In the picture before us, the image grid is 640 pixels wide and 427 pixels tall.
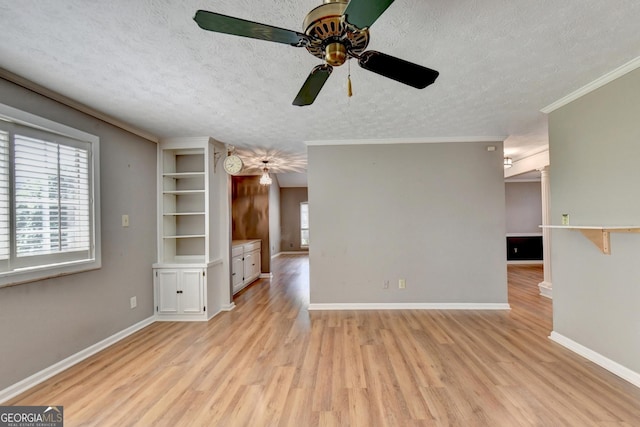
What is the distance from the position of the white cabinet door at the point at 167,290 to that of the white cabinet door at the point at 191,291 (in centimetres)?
9

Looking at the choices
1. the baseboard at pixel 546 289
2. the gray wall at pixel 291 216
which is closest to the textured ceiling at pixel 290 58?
the baseboard at pixel 546 289

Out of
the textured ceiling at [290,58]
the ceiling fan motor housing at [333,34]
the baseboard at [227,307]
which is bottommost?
the baseboard at [227,307]

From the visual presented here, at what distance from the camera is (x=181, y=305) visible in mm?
3768

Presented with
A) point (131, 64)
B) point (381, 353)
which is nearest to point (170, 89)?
point (131, 64)

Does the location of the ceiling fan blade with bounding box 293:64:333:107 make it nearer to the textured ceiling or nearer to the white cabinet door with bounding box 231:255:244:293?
the textured ceiling

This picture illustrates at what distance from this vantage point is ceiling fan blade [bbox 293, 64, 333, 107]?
1.54m

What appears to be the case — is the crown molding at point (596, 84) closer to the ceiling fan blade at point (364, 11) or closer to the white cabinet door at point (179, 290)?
the ceiling fan blade at point (364, 11)

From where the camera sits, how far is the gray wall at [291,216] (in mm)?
10859

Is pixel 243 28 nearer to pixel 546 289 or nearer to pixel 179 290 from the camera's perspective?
pixel 179 290

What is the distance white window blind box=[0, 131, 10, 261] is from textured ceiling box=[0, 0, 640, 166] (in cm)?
57

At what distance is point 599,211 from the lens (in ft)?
8.20

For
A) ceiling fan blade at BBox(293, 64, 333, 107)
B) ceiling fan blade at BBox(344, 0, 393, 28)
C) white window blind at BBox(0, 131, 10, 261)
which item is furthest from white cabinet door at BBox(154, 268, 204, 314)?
ceiling fan blade at BBox(344, 0, 393, 28)

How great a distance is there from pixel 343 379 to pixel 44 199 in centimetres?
295

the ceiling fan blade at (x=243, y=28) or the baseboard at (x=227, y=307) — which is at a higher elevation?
the ceiling fan blade at (x=243, y=28)
